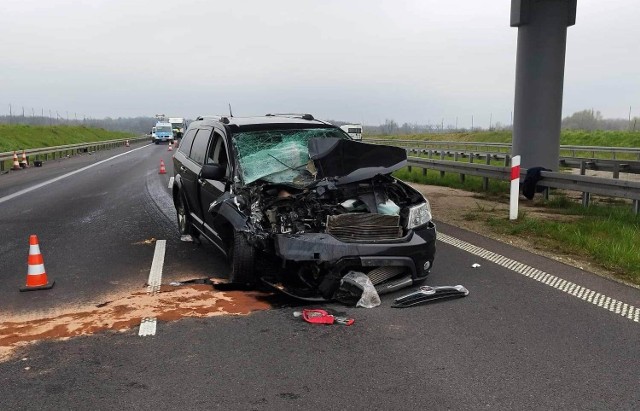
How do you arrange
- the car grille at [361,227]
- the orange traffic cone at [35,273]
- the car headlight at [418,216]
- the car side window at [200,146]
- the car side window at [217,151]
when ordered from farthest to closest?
the car side window at [200,146] < the car side window at [217,151] < the orange traffic cone at [35,273] < the car headlight at [418,216] < the car grille at [361,227]

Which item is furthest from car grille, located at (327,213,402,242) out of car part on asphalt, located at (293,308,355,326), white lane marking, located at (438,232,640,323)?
white lane marking, located at (438,232,640,323)

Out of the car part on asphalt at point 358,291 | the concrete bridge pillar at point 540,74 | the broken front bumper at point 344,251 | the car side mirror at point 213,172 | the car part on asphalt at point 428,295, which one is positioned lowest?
the car part on asphalt at point 428,295

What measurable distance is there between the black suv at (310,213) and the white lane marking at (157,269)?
0.72m

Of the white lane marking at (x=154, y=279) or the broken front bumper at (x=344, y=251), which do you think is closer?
the white lane marking at (x=154, y=279)

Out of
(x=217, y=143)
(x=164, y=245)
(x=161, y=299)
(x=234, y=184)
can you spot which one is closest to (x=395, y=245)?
(x=234, y=184)

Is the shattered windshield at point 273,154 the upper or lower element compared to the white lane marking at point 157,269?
upper

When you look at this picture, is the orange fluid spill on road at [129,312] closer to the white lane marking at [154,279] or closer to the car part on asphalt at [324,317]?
the white lane marking at [154,279]

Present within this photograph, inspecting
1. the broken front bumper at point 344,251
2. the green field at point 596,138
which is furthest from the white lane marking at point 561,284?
the green field at point 596,138

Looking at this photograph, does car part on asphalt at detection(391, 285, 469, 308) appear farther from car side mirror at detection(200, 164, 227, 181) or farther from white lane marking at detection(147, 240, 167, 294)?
white lane marking at detection(147, 240, 167, 294)

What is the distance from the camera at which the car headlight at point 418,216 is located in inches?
216

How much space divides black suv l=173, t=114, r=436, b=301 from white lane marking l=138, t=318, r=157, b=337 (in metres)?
0.99

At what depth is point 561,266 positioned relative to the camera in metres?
6.56

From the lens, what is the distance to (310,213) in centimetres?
529

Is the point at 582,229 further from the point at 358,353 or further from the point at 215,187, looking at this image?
the point at 358,353
